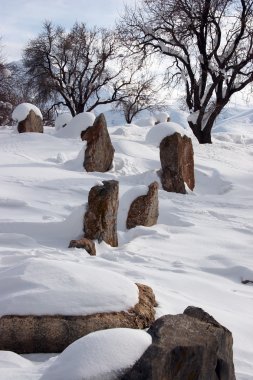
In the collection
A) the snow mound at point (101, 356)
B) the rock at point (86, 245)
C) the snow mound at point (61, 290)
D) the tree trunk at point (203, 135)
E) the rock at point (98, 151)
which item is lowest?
the rock at point (86, 245)

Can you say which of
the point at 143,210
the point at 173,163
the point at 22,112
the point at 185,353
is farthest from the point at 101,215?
the point at 22,112

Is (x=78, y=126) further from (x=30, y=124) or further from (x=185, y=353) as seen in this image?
(x=185, y=353)

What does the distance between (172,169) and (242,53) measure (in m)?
9.73

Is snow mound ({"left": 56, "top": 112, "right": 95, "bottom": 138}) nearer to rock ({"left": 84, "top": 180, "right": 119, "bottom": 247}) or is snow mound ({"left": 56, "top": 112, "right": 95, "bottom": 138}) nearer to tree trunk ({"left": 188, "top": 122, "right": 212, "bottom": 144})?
tree trunk ({"left": 188, "top": 122, "right": 212, "bottom": 144})

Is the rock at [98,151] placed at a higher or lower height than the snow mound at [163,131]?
lower

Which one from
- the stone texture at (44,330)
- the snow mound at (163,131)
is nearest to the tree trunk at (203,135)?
the snow mound at (163,131)

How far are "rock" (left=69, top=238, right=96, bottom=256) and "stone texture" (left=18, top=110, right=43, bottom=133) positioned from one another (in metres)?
11.5

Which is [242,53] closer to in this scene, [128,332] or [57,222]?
[57,222]

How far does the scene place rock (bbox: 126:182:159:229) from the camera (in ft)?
22.0

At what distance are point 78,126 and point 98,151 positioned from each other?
4284mm

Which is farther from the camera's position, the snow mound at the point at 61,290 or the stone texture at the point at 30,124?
the stone texture at the point at 30,124

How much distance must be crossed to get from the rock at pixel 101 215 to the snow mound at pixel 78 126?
29.6ft

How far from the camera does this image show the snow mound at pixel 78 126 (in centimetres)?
1458

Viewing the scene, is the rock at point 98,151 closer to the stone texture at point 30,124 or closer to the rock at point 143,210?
the rock at point 143,210
